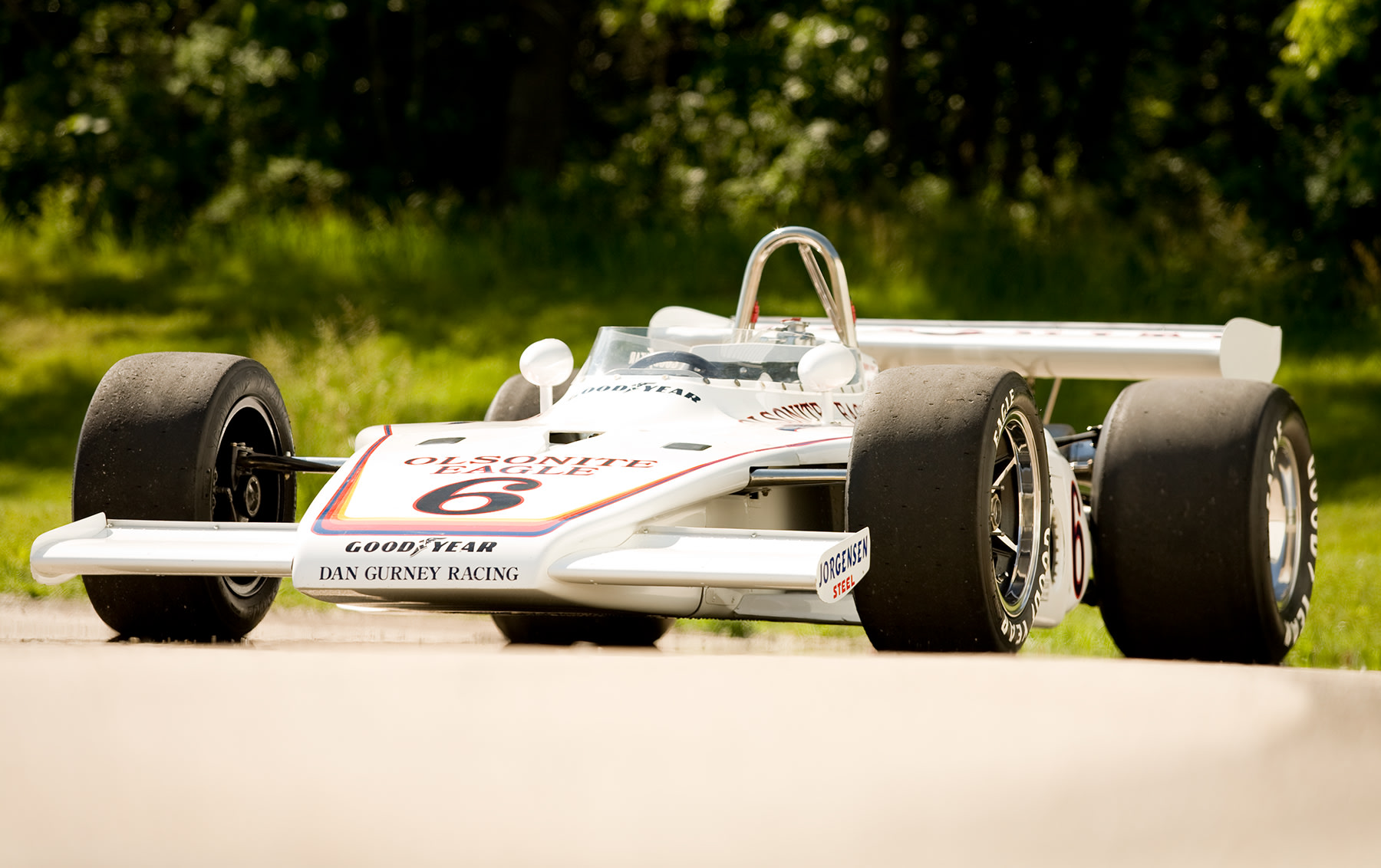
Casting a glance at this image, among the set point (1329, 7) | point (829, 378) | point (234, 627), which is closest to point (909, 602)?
point (829, 378)

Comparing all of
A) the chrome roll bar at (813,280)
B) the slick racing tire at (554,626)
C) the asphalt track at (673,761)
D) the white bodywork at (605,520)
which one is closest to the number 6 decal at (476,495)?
the white bodywork at (605,520)

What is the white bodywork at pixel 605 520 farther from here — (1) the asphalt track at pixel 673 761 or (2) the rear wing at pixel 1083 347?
(2) the rear wing at pixel 1083 347

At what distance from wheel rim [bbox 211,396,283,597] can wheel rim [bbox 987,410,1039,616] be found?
8.55 feet

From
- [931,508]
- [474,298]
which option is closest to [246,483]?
[931,508]

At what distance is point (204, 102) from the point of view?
23.8m

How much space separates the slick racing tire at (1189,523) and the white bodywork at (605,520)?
0.26 meters

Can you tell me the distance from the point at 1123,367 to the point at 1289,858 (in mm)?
4387

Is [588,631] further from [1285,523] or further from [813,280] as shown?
[1285,523]

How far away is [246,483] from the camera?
21.4 feet

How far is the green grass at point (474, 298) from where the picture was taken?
1463 centimetres

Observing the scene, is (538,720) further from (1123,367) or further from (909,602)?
(1123,367)

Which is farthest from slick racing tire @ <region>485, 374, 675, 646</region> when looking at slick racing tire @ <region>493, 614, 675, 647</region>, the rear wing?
the rear wing

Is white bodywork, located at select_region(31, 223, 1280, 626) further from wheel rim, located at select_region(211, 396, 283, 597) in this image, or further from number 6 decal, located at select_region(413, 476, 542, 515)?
wheel rim, located at select_region(211, 396, 283, 597)

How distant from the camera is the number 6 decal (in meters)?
5.27
